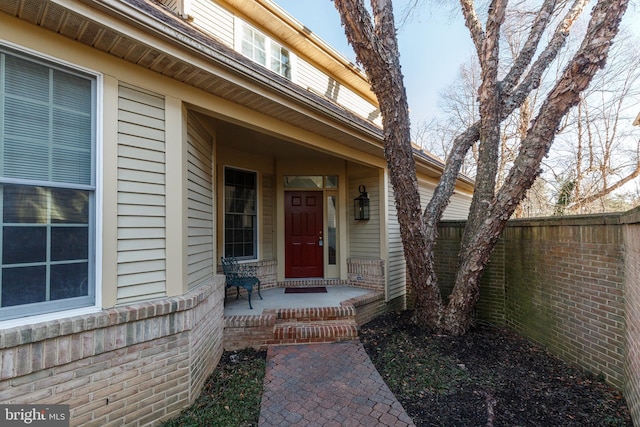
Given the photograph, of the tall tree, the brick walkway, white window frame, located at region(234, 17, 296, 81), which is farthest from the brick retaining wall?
white window frame, located at region(234, 17, 296, 81)

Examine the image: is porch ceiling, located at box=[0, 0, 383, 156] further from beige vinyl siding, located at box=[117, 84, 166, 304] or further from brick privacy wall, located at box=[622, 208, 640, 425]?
brick privacy wall, located at box=[622, 208, 640, 425]

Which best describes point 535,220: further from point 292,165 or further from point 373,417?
point 292,165

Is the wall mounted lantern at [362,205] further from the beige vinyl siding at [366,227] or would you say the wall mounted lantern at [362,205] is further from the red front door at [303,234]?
the red front door at [303,234]

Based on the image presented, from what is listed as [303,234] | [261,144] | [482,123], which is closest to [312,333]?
[303,234]

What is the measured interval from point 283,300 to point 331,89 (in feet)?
17.6

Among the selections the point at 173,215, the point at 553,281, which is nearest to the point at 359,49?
the point at 173,215

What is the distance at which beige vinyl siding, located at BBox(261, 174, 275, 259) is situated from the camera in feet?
19.5

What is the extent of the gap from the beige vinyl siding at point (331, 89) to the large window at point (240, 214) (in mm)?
2644

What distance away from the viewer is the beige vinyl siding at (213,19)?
4.91m

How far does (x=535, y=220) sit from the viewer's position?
413cm

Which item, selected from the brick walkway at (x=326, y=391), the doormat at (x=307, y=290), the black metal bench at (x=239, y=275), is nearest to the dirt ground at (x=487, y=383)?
the brick walkway at (x=326, y=391)

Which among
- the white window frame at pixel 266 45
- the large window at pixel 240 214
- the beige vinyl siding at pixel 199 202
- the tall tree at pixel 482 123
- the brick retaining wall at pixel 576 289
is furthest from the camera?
the white window frame at pixel 266 45

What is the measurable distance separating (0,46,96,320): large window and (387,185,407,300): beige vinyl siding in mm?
4812

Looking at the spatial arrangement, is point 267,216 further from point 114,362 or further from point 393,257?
point 114,362
